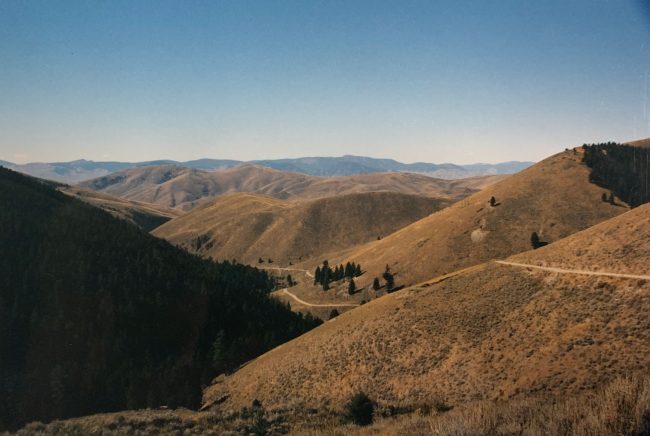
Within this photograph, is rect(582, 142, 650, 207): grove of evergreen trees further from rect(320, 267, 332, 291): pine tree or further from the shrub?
the shrub

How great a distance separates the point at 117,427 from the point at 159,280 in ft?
261

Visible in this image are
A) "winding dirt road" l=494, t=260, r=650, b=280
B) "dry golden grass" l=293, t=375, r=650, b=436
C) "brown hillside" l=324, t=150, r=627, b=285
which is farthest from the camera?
"brown hillside" l=324, t=150, r=627, b=285

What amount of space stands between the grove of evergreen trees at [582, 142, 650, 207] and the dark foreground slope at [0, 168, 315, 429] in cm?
9650

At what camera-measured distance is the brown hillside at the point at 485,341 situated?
29.8 metres

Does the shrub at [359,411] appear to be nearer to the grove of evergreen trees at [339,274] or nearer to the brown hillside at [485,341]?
the brown hillside at [485,341]

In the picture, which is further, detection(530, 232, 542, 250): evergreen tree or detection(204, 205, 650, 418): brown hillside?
detection(530, 232, 542, 250): evergreen tree

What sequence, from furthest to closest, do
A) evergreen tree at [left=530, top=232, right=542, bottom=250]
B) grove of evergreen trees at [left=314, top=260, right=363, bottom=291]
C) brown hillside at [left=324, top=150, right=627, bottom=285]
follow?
grove of evergreen trees at [left=314, top=260, right=363, bottom=291]
brown hillside at [left=324, top=150, right=627, bottom=285]
evergreen tree at [left=530, top=232, right=542, bottom=250]

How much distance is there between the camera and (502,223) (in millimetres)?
101688

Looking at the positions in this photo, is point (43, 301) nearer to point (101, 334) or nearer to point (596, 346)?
point (101, 334)

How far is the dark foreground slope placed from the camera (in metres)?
71.5

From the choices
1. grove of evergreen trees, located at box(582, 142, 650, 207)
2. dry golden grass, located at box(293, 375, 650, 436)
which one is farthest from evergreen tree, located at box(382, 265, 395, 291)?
dry golden grass, located at box(293, 375, 650, 436)

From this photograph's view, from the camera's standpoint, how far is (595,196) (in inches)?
4215

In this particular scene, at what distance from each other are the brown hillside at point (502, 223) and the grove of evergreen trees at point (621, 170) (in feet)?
11.1

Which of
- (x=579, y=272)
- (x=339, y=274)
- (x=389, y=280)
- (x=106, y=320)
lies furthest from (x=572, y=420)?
(x=339, y=274)
